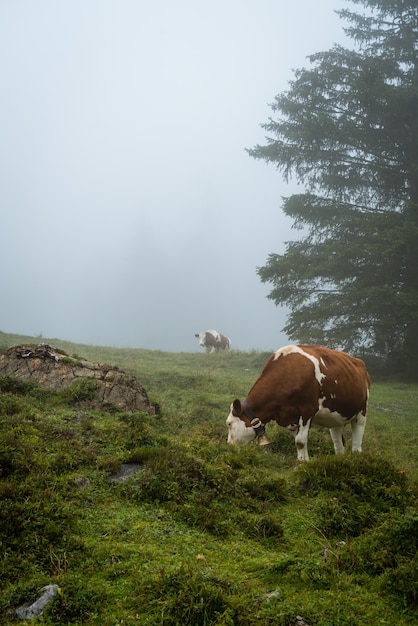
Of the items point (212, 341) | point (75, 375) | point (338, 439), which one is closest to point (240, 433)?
point (338, 439)

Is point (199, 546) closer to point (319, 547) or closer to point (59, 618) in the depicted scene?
point (319, 547)

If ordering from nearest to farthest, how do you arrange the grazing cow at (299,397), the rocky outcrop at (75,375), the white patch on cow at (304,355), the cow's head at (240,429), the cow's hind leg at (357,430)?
the grazing cow at (299,397) < the white patch on cow at (304,355) < the cow's head at (240,429) < the cow's hind leg at (357,430) < the rocky outcrop at (75,375)

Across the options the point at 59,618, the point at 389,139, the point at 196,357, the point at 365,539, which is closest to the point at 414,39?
the point at 389,139

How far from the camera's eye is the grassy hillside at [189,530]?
3463mm

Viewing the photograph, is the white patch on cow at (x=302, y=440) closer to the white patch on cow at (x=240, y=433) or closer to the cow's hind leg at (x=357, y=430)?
the white patch on cow at (x=240, y=433)

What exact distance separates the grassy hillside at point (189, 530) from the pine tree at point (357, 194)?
1384 centimetres

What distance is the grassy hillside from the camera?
346 cm

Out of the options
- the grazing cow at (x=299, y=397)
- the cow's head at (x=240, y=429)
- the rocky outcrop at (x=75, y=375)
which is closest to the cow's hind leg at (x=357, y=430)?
the grazing cow at (x=299, y=397)

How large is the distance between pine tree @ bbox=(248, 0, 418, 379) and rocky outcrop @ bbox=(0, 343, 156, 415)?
1245 centimetres

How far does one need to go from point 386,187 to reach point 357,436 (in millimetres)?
16746

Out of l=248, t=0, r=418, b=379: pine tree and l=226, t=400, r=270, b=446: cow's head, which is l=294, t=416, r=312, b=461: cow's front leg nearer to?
l=226, t=400, r=270, b=446: cow's head

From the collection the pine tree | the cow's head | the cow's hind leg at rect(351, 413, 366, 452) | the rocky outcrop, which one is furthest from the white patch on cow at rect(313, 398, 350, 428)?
the pine tree

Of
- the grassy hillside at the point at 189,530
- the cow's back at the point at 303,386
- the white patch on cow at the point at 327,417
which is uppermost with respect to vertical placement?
the cow's back at the point at 303,386

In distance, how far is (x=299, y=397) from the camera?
8.12 meters
